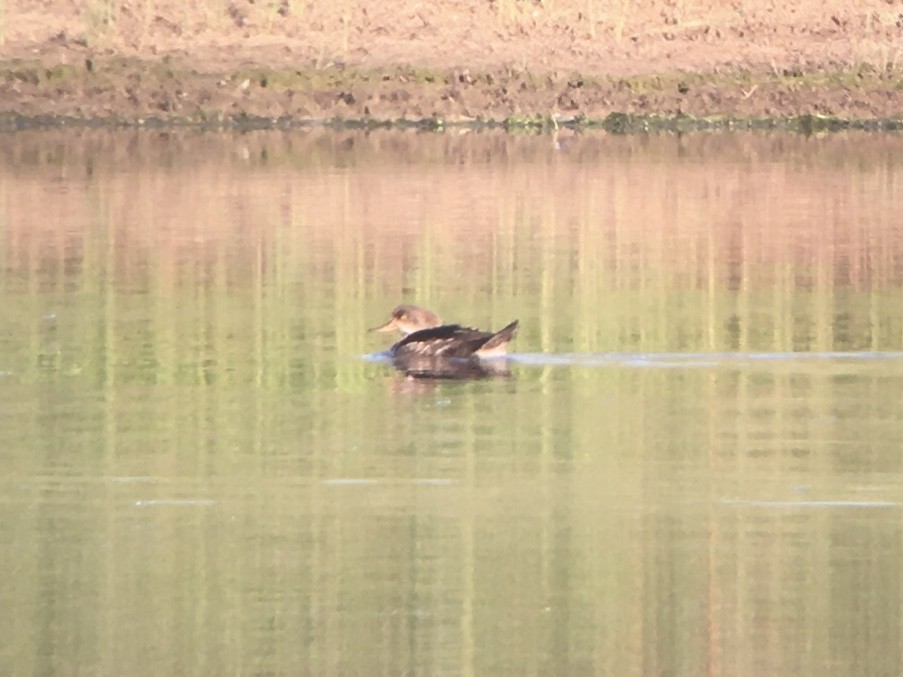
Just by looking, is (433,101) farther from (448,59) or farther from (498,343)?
(498,343)

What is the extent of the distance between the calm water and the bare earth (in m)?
12.3

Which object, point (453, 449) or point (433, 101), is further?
point (433, 101)

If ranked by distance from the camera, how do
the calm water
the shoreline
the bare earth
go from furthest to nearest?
1. the bare earth
2. the shoreline
3. the calm water

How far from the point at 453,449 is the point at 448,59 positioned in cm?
2624

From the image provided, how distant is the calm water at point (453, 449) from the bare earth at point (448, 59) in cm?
1234

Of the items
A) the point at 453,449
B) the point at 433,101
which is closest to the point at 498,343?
the point at 453,449

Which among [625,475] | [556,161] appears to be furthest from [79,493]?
[556,161]

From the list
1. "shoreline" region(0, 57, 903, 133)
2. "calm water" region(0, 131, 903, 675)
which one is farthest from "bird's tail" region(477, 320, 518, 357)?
"shoreline" region(0, 57, 903, 133)

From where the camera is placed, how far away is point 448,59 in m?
37.6

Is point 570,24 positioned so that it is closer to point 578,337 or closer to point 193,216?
point 193,216

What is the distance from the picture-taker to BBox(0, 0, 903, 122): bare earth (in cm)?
3638

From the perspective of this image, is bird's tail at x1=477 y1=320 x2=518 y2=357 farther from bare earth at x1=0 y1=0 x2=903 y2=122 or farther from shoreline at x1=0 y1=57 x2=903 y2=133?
bare earth at x1=0 y1=0 x2=903 y2=122

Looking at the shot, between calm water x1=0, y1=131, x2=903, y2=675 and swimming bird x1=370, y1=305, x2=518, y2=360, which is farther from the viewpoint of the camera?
swimming bird x1=370, y1=305, x2=518, y2=360

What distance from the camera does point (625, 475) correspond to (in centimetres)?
1095
